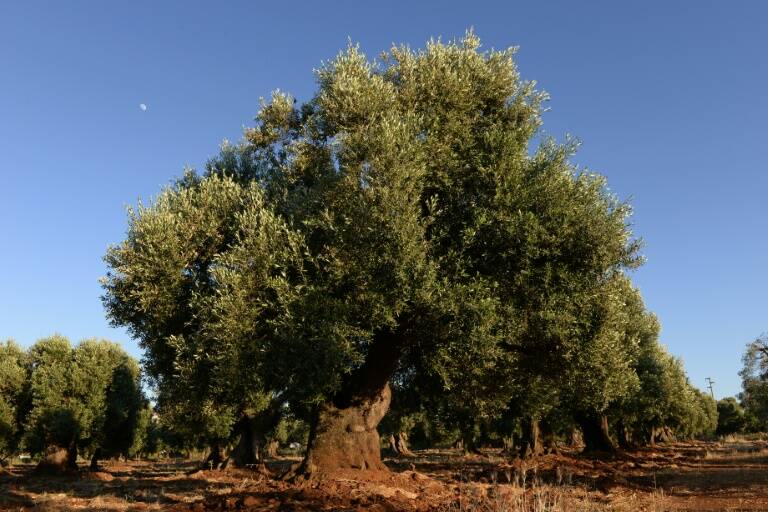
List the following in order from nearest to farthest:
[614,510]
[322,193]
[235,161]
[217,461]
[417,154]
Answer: [614,510], [417,154], [322,193], [235,161], [217,461]

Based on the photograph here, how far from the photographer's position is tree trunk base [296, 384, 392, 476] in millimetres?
22484

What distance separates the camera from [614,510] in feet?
56.0

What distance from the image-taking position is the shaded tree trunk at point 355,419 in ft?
73.4

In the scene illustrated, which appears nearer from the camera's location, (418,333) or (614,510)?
(614,510)

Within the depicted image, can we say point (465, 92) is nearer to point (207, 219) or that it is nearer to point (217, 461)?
point (207, 219)

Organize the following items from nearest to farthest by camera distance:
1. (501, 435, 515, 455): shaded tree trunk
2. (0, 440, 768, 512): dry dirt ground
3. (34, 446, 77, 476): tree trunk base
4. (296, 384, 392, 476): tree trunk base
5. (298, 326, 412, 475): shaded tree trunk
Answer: (0, 440, 768, 512): dry dirt ground
(298, 326, 412, 475): shaded tree trunk
(296, 384, 392, 476): tree trunk base
(34, 446, 77, 476): tree trunk base
(501, 435, 515, 455): shaded tree trunk

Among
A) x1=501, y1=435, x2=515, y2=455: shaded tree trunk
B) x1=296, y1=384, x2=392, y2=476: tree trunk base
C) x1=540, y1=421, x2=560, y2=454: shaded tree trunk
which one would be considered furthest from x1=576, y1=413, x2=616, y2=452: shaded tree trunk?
x1=296, y1=384, x2=392, y2=476: tree trunk base

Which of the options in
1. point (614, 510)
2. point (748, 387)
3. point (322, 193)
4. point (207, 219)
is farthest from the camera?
point (748, 387)

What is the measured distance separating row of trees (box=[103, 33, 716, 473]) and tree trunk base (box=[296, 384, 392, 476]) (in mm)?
66

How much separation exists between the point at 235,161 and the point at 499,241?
1494 centimetres

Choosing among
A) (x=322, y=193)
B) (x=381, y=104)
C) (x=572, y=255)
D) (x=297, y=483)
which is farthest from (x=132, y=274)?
(x=572, y=255)

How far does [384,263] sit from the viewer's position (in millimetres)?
18141

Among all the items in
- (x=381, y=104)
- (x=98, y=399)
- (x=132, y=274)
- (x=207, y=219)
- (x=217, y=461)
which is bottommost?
(x=217, y=461)

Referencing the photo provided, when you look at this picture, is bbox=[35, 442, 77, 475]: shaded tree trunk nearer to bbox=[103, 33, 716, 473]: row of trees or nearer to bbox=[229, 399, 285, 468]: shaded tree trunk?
bbox=[229, 399, 285, 468]: shaded tree trunk
